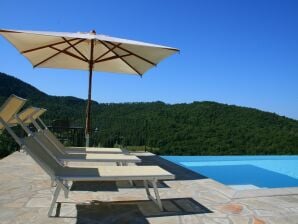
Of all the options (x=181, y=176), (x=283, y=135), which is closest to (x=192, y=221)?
(x=181, y=176)

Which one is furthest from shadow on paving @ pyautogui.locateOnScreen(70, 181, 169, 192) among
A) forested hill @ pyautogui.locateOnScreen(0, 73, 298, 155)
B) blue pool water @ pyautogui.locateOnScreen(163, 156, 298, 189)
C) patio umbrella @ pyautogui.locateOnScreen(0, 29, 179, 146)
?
forested hill @ pyautogui.locateOnScreen(0, 73, 298, 155)

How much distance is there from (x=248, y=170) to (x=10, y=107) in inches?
302

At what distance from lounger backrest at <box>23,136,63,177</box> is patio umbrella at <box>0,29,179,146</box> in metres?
2.67

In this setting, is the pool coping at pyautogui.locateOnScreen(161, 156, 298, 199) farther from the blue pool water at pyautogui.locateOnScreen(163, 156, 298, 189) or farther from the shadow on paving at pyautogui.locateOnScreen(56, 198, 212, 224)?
the blue pool water at pyautogui.locateOnScreen(163, 156, 298, 189)

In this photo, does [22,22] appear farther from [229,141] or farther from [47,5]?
[229,141]

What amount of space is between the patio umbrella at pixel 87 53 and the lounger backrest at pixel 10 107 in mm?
2637

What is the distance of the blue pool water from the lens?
8258mm

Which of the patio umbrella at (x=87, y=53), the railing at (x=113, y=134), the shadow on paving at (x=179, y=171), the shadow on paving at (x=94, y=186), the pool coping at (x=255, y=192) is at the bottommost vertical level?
the shadow on paving at (x=94, y=186)

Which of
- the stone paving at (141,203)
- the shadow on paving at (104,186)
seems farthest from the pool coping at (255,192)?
the shadow on paving at (104,186)

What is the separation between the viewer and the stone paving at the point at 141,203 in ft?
12.2

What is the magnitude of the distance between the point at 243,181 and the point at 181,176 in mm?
2672

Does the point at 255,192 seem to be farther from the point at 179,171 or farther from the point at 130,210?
the point at 179,171

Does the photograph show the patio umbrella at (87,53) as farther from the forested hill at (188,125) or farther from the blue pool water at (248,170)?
the blue pool water at (248,170)

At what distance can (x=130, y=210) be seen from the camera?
13.2 feet
